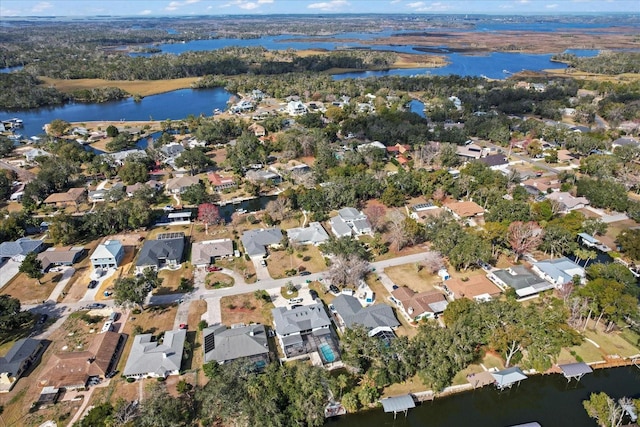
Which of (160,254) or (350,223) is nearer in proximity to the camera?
(160,254)

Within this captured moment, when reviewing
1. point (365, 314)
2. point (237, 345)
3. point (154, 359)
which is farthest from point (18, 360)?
point (365, 314)

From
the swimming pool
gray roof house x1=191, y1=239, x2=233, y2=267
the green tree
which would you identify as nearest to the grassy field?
the green tree

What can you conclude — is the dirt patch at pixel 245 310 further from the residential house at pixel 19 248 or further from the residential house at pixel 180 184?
the residential house at pixel 180 184

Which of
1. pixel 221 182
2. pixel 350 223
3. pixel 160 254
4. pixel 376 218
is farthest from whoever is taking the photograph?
pixel 221 182

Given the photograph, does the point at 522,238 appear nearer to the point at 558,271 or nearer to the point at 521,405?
the point at 558,271

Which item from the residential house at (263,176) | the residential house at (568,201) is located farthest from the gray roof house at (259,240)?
the residential house at (568,201)

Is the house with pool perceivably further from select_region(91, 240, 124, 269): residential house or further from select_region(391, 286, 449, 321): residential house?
select_region(91, 240, 124, 269): residential house
